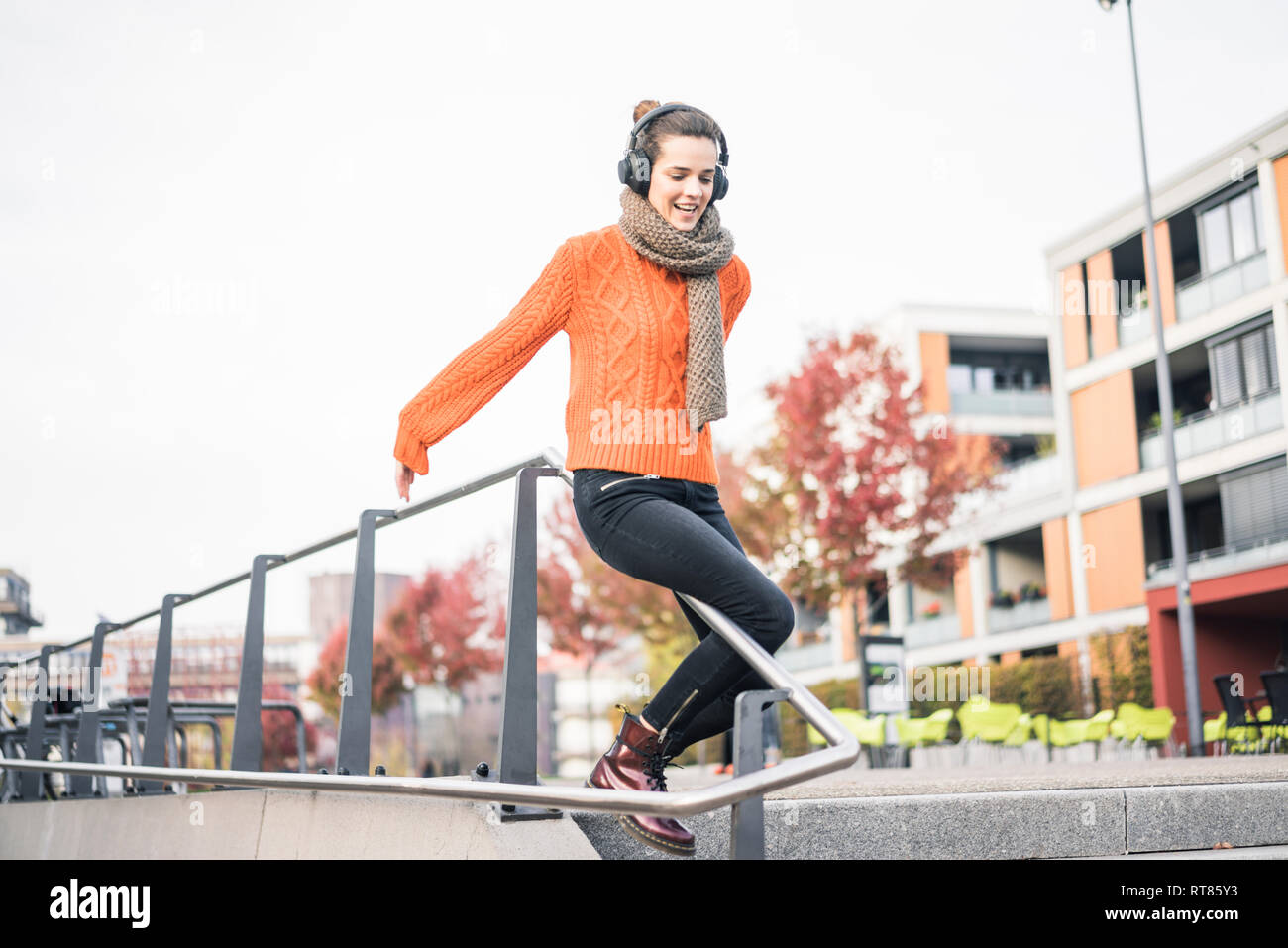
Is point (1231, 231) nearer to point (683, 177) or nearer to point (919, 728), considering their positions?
point (919, 728)

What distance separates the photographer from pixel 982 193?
2323 cm

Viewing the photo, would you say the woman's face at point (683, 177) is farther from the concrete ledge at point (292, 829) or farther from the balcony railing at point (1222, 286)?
the balcony railing at point (1222, 286)

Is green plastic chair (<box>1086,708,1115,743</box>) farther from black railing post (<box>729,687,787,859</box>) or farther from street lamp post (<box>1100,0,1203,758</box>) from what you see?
black railing post (<box>729,687,787,859</box>)

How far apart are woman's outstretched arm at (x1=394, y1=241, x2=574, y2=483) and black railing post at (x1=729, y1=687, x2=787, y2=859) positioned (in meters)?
1.23

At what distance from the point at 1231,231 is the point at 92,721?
25230mm

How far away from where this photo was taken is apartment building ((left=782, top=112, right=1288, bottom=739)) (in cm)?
2550

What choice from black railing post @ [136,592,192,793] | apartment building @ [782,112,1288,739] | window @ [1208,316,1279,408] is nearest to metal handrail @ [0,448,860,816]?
black railing post @ [136,592,192,793]

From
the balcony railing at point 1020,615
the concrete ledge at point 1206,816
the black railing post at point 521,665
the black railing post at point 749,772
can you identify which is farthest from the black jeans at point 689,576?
the balcony railing at point 1020,615

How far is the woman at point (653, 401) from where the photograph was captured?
10.3 feet

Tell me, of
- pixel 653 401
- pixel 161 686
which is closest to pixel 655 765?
pixel 653 401

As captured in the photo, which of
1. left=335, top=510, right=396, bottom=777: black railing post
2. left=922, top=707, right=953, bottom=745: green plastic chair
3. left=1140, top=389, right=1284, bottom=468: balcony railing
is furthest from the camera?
left=1140, top=389, right=1284, bottom=468: balcony railing

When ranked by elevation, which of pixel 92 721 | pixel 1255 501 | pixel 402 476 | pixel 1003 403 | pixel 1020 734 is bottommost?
pixel 1020 734

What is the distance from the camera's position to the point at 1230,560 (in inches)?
991
